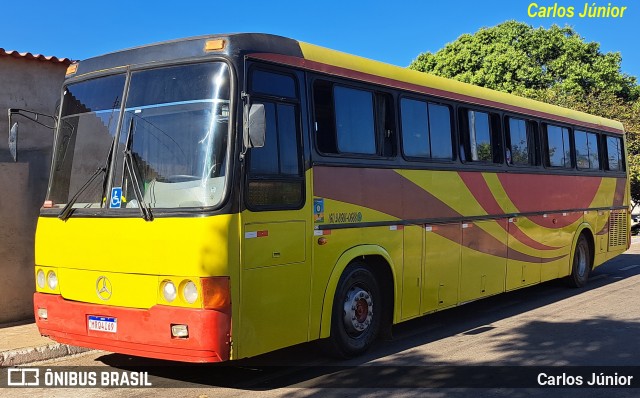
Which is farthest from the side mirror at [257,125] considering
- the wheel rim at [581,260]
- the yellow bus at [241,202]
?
the wheel rim at [581,260]

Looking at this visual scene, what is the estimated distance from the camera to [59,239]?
6246mm

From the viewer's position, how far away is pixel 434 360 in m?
6.99

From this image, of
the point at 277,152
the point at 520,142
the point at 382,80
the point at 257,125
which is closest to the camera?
the point at 257,125

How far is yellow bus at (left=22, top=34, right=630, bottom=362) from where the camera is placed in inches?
217

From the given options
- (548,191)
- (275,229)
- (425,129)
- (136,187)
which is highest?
(425,129)

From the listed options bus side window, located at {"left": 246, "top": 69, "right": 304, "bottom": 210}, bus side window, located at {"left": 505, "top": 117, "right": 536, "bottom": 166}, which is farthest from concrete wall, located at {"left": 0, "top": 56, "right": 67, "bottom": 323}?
bus side window, located at {"left": 505, "top": 117, "right": 536, "bottom": 166}

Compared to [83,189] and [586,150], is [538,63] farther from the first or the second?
[83,189]

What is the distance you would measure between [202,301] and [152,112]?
72.9 inches

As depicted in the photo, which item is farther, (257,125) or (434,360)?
(434,360)

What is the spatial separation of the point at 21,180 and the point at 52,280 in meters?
3.21

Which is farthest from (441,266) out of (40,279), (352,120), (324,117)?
(40,279)

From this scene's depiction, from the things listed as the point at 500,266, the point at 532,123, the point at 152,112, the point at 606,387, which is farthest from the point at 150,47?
the point at 532,123

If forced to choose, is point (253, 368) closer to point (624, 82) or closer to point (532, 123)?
point (532, 123)

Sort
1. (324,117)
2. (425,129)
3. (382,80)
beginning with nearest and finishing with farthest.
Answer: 1. (324,117)
2. (382,80)
3. (425,129)
